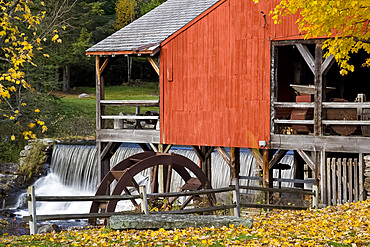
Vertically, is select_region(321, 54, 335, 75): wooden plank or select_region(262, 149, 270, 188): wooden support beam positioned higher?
select_region(321, 54, 335, 75): wooden plank

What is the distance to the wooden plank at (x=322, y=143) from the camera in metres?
13.7

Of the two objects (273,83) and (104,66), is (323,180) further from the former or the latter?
(104,66)

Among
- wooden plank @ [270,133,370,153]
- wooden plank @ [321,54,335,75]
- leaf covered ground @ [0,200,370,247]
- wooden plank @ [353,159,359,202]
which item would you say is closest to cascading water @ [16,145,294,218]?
wooden plank @ [270,133,370,153]

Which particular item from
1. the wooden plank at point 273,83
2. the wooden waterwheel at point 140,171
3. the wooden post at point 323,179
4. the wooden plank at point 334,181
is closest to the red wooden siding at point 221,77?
the wooden plank at point 273,83

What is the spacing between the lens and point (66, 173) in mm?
26125

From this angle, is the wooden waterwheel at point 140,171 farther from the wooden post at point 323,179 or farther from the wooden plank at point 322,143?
the wooden post at point 323,179

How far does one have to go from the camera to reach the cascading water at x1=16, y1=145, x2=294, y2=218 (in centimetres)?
2166

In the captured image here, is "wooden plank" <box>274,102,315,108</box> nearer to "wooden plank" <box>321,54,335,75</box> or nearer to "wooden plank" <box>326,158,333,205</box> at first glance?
"wooden plank" <box>321,54,335,75</box>

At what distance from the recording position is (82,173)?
998 inches

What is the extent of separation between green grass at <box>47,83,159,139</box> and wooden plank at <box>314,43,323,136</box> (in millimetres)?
20732

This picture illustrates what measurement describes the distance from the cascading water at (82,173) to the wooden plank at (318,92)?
688cm

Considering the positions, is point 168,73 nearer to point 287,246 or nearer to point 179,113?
point 179,113

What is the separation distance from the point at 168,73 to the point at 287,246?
9.40 metres

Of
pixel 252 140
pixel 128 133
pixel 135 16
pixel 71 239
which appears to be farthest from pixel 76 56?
pixel 71 239
